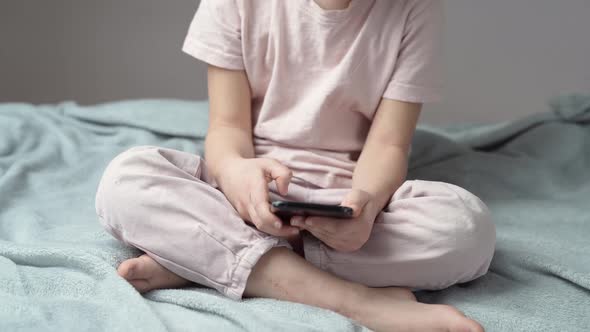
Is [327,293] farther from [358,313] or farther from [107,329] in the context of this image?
[107,329]

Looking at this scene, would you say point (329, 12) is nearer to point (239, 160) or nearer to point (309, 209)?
point (239, 160)

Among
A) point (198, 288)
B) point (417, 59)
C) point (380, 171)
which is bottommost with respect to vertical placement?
point (198, 288)

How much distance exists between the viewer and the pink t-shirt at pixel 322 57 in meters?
1.08

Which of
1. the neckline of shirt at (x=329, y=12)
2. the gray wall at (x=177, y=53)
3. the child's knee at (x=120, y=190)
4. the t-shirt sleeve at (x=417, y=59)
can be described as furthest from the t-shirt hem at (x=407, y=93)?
the gray wall at (x=177, y=53)

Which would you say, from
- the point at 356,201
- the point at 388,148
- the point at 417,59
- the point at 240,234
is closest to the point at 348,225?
the point at 356,201

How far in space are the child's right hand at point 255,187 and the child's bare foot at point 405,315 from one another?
0.42ft

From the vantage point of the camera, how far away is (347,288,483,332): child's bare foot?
82 cm

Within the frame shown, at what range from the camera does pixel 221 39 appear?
1098 mm

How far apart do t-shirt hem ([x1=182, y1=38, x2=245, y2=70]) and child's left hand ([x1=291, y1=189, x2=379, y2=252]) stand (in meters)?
0.32

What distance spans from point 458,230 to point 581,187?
0.59 m

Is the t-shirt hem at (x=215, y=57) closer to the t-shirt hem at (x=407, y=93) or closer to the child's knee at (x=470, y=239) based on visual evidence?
the t-shirt hem at (x=407, y=93)

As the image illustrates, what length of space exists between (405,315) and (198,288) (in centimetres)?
26

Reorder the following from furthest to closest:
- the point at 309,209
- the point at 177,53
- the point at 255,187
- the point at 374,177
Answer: the point at 177,53
the point at 374,177
the point at 255,187
the point at 309,209

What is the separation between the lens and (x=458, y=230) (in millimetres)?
900
